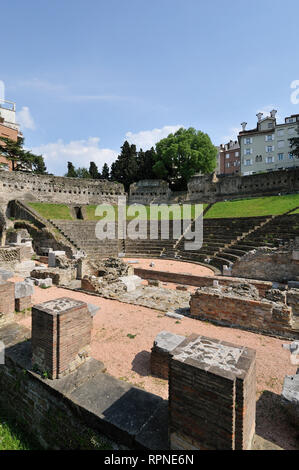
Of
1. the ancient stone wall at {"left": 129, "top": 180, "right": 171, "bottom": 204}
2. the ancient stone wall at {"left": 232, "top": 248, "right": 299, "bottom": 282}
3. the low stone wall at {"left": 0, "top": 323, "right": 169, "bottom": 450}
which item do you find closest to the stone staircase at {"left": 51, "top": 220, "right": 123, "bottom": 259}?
the ancient stone wall at {"left": 232, "top": 248, "right": 299, "bottom": 282}

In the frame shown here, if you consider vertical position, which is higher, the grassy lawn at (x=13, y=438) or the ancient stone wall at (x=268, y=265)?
the ancient stone wall at (x=268, y=265)

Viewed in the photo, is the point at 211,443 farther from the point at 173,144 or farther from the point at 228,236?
the point at 173,144

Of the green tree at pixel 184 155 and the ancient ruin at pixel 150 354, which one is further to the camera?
the green tree at pixel 184 155

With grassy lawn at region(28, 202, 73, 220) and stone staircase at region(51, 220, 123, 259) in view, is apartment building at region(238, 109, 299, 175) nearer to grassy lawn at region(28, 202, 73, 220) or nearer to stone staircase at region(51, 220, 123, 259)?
stone staircase at region(51, 220, 123, 259)

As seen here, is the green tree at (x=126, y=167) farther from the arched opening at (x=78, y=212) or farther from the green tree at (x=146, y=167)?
the arched opening at (x=78, y=212)

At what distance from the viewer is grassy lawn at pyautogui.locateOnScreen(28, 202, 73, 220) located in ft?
85.2

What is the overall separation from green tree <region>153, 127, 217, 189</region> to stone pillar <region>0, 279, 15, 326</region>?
1493 inches

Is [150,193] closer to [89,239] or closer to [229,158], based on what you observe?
[89,239]

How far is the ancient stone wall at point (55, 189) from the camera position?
29.3 m

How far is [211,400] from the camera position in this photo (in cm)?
238

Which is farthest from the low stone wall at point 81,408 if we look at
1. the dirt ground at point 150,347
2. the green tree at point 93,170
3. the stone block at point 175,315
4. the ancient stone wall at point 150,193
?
the green tree at point 93,170

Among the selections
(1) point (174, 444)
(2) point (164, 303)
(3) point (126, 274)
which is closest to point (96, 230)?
(3) point (126, 274)

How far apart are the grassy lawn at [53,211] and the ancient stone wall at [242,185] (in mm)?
19530

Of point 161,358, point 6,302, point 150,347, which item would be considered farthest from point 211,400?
point 6,302
